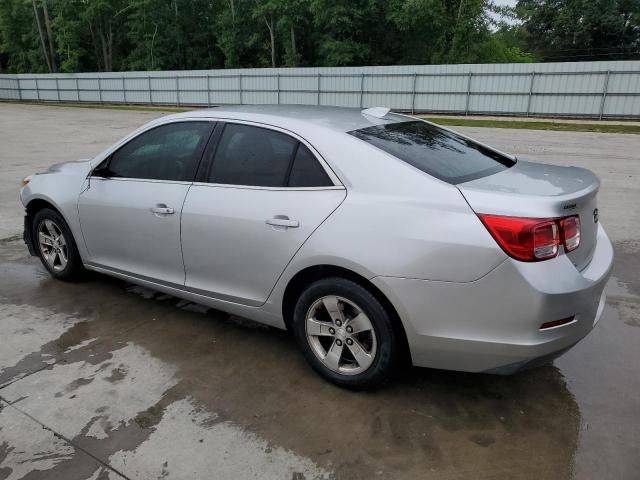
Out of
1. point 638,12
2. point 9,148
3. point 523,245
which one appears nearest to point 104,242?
point 523,245

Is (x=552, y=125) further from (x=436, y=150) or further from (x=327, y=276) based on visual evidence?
(x=327, y=276)

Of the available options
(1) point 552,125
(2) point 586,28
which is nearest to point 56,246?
(1) point 552,125

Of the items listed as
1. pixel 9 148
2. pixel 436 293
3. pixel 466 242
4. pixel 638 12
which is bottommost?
pixel 9 148

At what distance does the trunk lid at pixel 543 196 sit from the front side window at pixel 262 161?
845 mm

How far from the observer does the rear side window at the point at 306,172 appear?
3.04 metres

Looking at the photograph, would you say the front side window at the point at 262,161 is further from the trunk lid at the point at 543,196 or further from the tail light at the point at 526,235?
the tail light at the point at 526,235

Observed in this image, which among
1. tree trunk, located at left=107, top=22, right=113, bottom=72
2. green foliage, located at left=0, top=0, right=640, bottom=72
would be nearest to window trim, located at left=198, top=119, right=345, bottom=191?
green foliage, located at left=0, top=0, right=640, bottom=72

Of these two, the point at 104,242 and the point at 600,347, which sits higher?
the point at 104,242

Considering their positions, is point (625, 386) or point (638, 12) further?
point (638, 12)

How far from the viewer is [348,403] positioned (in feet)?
9.70

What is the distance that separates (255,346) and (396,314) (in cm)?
125

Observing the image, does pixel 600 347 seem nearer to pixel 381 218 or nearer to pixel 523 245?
pixel 523 245

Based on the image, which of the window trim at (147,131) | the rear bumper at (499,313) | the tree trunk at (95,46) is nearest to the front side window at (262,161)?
the window trim at (147,131)

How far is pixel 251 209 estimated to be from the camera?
3.19 meters
